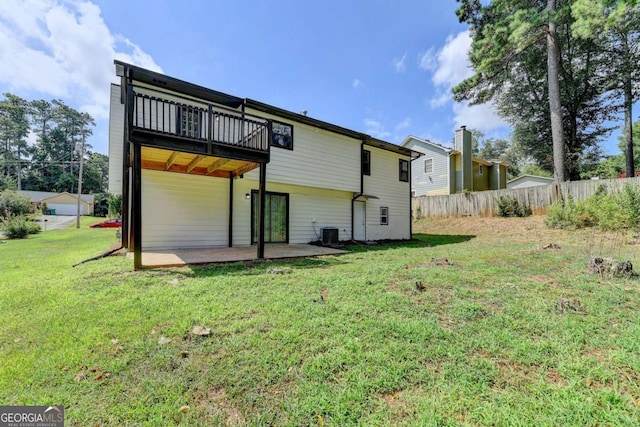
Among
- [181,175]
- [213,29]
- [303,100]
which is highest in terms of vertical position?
[213,29]

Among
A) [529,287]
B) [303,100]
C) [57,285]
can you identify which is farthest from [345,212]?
[57,285]

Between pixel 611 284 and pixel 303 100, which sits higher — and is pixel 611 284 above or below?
below

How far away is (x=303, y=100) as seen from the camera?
1303 cm

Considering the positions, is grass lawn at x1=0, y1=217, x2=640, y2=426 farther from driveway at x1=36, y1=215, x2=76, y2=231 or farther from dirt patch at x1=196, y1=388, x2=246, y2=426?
driveway at x1=36, y1=215, x2=76, y2=231

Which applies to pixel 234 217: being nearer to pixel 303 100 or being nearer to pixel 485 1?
pixel 303 100

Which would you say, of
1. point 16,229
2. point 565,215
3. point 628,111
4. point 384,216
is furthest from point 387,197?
point 16,229

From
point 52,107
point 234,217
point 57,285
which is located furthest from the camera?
point 52,107

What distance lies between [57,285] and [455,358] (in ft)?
19.3

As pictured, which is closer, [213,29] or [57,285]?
[57,285]

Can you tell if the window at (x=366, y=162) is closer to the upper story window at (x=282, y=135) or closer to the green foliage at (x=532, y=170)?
the upper story window at (x=282, y=135)

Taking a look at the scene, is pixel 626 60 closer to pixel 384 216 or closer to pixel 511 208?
pixel 511 208

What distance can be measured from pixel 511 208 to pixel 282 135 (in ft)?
42.3

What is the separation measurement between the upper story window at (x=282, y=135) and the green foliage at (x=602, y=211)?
11475mm

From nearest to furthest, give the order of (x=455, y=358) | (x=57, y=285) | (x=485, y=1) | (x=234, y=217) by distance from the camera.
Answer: (x=455, y=358) → (x=57, y=285) → (x=234, y=217) → (x=485, y=1)
